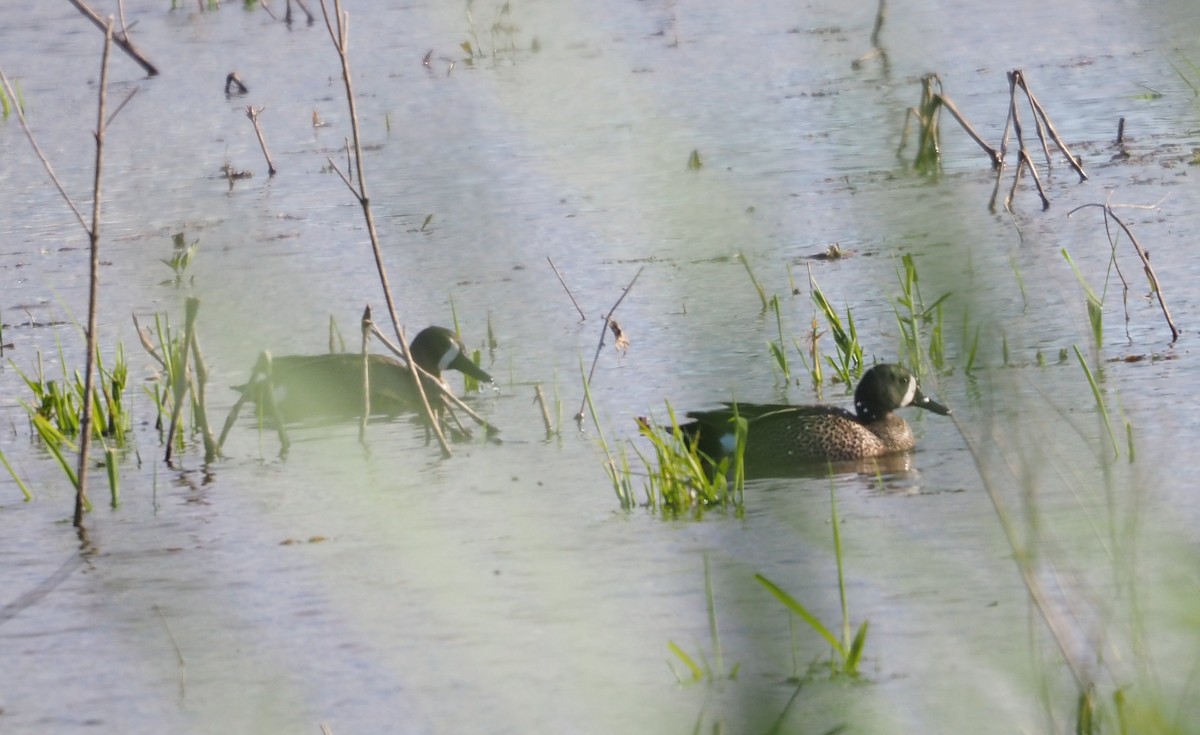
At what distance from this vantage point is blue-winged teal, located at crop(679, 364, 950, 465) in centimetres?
570

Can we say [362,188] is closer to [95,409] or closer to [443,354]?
[95,409]

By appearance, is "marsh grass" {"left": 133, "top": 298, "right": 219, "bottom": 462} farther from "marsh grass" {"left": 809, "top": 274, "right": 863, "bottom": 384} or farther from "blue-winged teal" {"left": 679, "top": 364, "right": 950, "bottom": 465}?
"marsh grass" {"left": 809, "top": 274, "right": 863, "bottom": 384}

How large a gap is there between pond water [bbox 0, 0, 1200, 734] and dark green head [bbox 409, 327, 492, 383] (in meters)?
0.14

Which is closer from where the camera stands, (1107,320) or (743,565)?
(743,565)

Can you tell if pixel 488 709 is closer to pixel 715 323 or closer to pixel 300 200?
pixel 715 323

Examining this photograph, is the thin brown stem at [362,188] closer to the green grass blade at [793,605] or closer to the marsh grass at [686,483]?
the marsh grass at [686,483]

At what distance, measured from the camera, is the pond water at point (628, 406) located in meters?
1.06

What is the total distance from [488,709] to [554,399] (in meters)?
3.18

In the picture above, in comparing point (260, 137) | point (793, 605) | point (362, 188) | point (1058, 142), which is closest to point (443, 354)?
point (1058, 142)

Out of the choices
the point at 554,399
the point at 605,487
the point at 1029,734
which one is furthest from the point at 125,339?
the point at 1029,734

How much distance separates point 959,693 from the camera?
10.7ft

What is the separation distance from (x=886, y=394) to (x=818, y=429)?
0.37m

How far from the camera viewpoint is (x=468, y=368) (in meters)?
7.08

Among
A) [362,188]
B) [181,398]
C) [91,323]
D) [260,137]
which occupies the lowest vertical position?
[181,398]
